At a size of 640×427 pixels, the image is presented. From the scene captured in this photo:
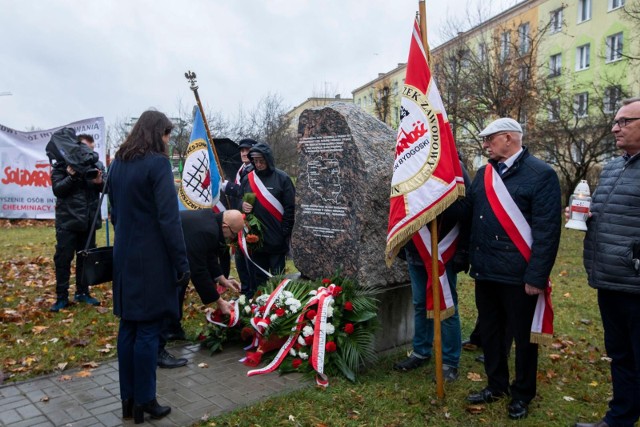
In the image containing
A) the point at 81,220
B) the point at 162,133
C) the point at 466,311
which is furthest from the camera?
the point at 466,311

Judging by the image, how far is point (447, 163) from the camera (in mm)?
3816

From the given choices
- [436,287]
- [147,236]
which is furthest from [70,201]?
[436,287]

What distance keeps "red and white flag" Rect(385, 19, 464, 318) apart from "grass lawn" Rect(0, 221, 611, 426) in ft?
4.07

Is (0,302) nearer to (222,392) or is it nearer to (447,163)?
(222,392)

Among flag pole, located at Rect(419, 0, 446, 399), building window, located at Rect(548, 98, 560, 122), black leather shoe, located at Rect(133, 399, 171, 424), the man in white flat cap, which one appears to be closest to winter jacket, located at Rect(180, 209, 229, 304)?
black leather shoe, located at Rect(133, 399, 171, 424)

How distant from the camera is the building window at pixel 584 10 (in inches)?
1044

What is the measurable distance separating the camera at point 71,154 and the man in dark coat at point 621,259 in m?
5.37

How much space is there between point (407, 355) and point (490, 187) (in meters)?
2.03

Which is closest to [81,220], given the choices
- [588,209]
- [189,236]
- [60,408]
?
[189,236]

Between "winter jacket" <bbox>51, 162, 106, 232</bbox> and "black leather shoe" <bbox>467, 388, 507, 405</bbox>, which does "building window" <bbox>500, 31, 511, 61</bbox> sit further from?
"black leather shoe" <bbox>467, 388, 507, 405</bbox>

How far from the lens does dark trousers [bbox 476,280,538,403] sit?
3586mm

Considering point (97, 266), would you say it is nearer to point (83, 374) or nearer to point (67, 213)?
point (83, 374)

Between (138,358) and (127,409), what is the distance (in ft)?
1.38

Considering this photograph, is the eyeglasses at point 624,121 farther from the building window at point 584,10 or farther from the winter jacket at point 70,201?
the building window at point 584,10
